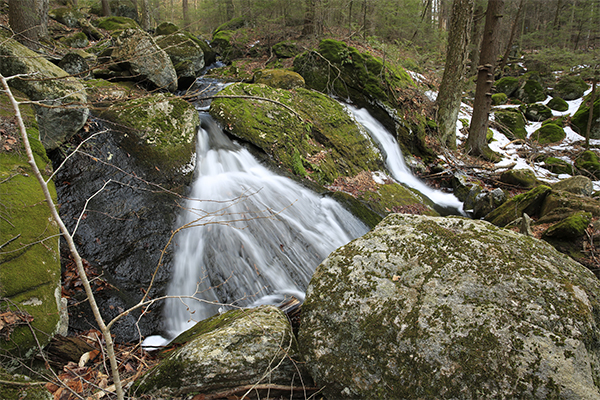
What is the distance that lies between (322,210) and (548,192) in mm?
5007

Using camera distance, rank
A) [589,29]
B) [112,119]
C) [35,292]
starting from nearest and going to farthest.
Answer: [35,292] < [112,119] < [589,29]

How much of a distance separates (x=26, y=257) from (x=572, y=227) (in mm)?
7602

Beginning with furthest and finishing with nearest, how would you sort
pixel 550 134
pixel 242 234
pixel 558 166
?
pixel 550 134
pixel 558 166
pixel 242 234

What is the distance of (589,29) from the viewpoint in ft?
86.2

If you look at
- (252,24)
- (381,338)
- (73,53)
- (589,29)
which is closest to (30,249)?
(381,338)

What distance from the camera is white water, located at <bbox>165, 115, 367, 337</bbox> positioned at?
14.7 feet

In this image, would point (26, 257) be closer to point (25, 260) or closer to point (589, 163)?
point (25, 260)

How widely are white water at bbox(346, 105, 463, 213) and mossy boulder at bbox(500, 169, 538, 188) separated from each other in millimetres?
1791

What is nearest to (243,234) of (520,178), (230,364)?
(230,364)

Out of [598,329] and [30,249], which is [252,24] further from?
[598,329]

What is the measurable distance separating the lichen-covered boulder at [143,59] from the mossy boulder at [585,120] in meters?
19.6

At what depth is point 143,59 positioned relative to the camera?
309 inches

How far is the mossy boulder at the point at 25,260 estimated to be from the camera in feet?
8.38

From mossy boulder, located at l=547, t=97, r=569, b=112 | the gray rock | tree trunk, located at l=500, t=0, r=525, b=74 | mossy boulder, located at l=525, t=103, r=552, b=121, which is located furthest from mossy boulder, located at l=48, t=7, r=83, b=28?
mossy boulder, located at l=547, t=97, r=569, b=112
